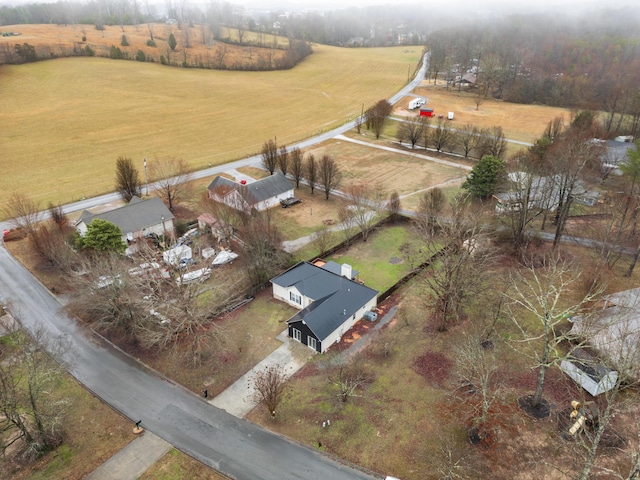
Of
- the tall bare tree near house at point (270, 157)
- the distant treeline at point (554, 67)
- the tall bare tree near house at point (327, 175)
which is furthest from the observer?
the distant treeline at point (554, 67)

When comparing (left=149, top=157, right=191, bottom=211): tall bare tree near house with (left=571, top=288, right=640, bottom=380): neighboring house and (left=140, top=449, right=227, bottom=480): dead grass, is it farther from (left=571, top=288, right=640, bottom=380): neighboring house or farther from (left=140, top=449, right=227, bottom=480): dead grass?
(left=571, top=288, right=640, bottom=380): neighboring house

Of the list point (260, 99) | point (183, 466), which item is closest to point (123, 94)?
point (260, 99)

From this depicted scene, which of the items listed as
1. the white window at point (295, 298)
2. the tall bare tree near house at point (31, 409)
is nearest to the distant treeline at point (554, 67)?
the white window at point (295, 298)

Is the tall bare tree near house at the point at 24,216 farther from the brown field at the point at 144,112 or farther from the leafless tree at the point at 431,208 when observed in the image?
the leafless tree at the point at 431,208

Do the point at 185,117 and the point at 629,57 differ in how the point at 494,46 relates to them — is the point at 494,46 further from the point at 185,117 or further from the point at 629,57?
the point at 185,117

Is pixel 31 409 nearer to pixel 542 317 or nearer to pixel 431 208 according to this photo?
pixel 542 317

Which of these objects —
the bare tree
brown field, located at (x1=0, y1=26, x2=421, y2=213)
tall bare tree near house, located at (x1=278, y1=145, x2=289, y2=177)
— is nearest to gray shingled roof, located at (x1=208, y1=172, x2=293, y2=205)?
tall bare tree near house, located at (x1=278, y1=145, x2=289, y2=177)
